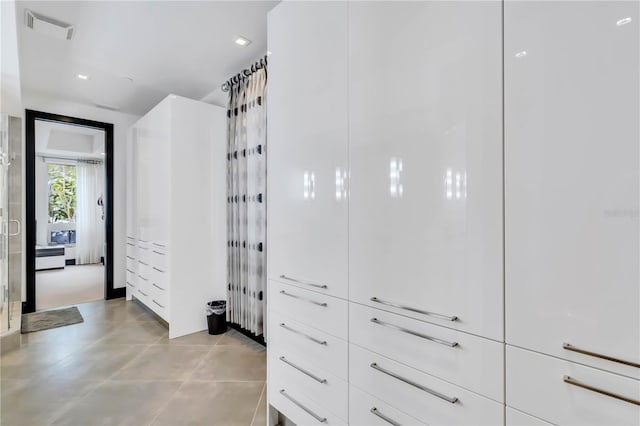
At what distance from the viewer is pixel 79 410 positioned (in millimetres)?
1925

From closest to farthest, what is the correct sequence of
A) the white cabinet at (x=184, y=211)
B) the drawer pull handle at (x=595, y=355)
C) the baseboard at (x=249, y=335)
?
the drawer pull handle at (x=595, y=355)
the baseboard at (x=249, y=335)
the white cabinet at (x=184, y=211)

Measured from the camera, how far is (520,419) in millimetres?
879

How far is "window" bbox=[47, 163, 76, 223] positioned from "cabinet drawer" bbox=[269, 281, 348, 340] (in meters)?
8.59

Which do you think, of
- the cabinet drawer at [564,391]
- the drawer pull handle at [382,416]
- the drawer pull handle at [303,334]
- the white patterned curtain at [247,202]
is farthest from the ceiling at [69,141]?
the cabinet drawer at [564,391]

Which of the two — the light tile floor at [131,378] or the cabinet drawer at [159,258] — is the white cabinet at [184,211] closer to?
the cabinet drawer at [159,258]

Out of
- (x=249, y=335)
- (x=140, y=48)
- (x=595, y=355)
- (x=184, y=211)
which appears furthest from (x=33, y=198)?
(x=595, y=355)

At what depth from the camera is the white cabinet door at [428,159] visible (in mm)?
925

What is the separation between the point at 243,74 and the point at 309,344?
8.45 ft

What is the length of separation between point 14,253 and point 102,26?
263cm

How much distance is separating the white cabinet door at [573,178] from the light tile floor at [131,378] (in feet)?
5.73

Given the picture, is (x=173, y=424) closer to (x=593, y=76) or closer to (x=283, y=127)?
(x=283, y=127)

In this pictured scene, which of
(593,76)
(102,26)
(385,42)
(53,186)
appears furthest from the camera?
(53,186)

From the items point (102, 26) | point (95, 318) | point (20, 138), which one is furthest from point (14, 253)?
point (102, 26)

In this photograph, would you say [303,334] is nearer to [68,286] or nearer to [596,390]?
[596,390]
